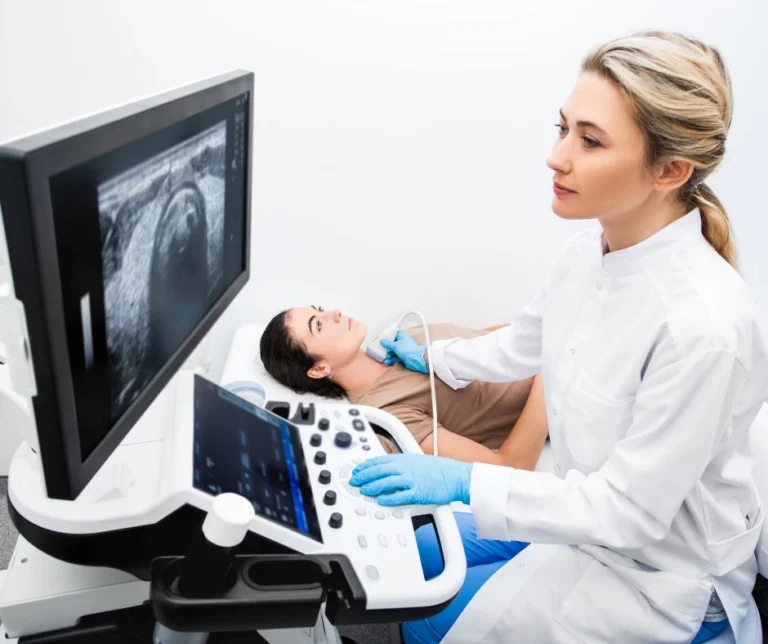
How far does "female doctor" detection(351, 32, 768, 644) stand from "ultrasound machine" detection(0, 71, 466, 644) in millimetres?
154

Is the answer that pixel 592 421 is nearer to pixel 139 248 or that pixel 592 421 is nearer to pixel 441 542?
pixel 441 542

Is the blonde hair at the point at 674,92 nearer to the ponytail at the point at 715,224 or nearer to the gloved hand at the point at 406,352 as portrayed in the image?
the ponytail at the point at 715,224

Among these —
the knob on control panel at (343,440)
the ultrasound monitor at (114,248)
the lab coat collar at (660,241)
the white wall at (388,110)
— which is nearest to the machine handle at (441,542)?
the knob on control panel at (343,440)

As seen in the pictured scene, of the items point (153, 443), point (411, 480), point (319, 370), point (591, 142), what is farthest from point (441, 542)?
point (319, 370)

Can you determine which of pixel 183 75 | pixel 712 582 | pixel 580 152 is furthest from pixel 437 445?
→ pixel 183 75

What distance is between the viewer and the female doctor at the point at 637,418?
98cm

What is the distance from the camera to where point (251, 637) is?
95 centimetres

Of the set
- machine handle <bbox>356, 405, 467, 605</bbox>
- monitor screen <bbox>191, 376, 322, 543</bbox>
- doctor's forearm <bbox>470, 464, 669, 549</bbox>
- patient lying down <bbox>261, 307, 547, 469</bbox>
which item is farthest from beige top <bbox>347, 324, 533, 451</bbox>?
monitor screen <bbox>191, 376, 322, 543</bbox>

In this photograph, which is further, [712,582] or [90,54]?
[90,54]

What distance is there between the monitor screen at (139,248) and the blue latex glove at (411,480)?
13.2 inches

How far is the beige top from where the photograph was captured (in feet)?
5.49

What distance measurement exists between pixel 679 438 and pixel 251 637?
705mm

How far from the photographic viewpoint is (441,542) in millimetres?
937

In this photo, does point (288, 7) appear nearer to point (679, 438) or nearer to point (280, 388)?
point (280, 388)
